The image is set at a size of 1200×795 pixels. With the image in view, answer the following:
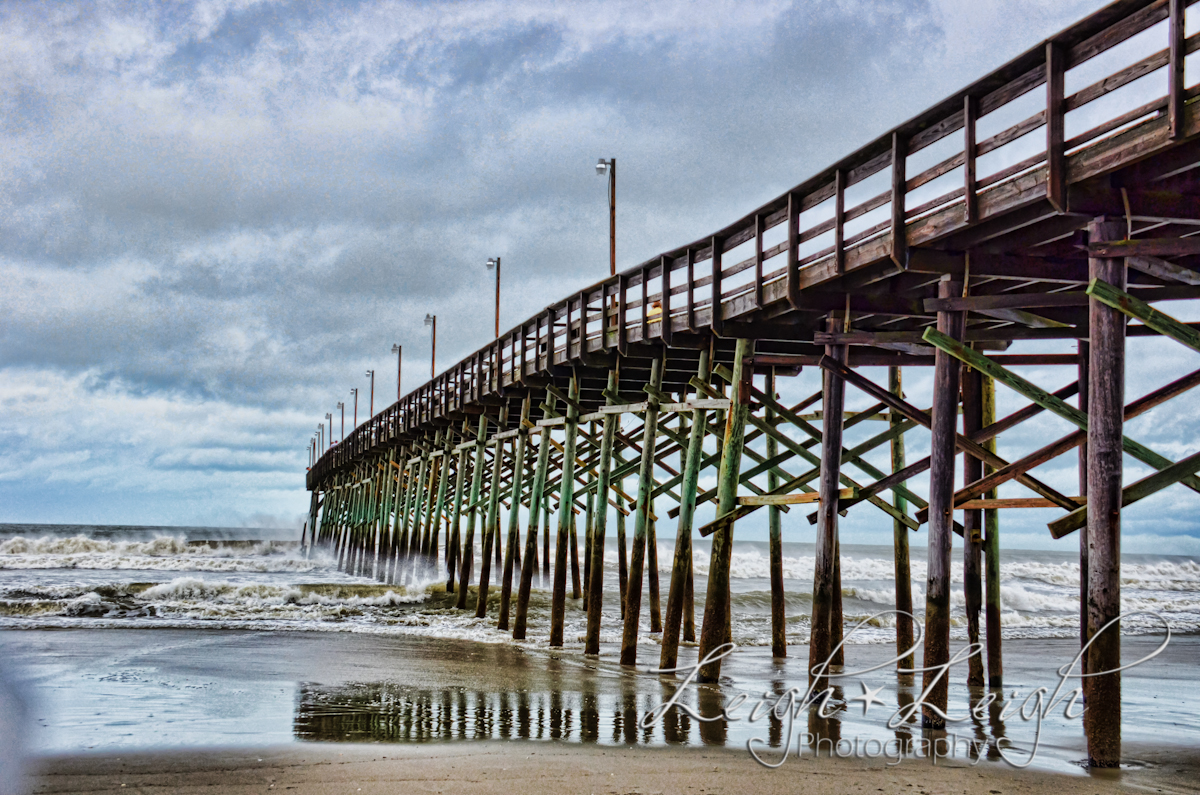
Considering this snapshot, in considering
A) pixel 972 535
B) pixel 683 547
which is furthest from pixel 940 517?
pixel 683 547

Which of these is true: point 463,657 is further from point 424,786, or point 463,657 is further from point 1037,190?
point 1037,190

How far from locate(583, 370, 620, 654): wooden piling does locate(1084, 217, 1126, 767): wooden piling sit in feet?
27.8

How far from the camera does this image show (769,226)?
1112 cm

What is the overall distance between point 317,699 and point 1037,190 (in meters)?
8.17

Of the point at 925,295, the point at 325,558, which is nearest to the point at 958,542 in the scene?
the point at 925,295

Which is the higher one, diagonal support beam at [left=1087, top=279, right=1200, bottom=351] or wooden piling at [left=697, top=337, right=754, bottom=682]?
diagonal support beam at [left=1087, top=279, right=1200, bottom=351]

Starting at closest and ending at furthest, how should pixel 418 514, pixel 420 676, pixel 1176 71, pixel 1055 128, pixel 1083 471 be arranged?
pixel 1176 71 < pixel 1055 128 < pixel 1083 471 < pixel 420 676 < pixel 418 514

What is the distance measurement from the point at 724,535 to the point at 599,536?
3.95 metres

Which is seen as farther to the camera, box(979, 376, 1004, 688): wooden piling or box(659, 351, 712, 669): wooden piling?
box(659, 351, 712, 669): wooden piling

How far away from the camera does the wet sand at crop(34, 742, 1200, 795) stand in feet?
20.5

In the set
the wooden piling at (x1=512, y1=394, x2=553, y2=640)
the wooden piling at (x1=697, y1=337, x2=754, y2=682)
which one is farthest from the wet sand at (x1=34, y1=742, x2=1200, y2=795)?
the wooden piling at (x1=512, y1=394, x2=553, y2=640)

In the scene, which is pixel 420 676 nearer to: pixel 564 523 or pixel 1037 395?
pixel 564 523

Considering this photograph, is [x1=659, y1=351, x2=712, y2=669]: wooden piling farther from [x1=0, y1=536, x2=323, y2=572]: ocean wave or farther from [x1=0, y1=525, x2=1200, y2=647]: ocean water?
[x1=0, y1=536, x2=323, y2=572]: ocean wave

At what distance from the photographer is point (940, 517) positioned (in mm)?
8414
